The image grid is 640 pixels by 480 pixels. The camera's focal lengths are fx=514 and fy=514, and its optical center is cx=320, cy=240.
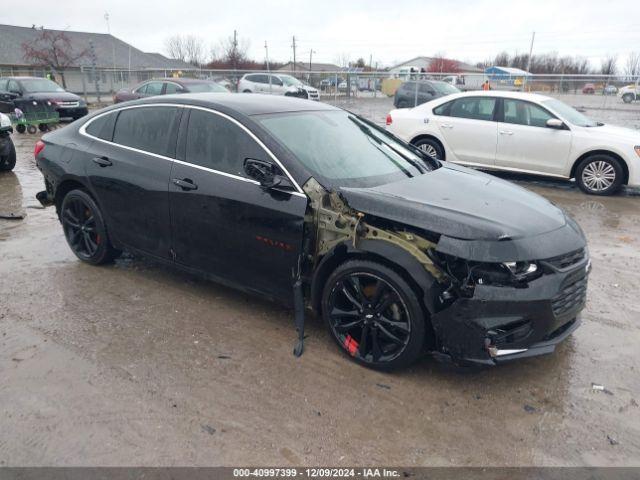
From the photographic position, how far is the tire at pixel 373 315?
3176mm

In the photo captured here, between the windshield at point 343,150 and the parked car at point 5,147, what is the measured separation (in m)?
7.77

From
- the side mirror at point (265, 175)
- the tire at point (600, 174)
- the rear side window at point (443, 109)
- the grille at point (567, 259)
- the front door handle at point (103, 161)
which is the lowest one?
the tire at point (600, 174)

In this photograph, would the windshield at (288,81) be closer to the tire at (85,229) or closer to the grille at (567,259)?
the tire at (85,229)

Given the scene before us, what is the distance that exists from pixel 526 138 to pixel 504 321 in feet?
22.3

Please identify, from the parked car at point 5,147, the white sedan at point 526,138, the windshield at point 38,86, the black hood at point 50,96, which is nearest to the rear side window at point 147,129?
the parked car at point 5,147

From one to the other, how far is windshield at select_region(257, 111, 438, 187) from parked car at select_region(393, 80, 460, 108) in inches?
619

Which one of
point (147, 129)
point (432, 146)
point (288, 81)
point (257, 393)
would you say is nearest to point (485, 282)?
point (257, 393)

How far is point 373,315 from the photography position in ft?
11.0

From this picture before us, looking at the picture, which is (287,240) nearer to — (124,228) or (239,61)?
(124,228)

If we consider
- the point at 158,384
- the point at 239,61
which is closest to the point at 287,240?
the point at 158,384

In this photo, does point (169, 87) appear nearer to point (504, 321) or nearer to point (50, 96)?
point (50, 96)

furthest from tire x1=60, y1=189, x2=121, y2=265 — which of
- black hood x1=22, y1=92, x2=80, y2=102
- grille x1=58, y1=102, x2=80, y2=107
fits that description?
black hood x1=22, y1=92, x2=80, y2=102

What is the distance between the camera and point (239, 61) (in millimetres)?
56281

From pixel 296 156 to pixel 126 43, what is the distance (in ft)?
213
